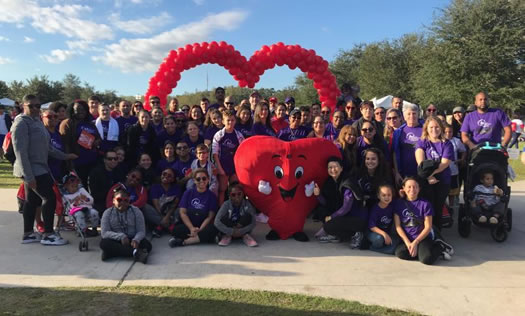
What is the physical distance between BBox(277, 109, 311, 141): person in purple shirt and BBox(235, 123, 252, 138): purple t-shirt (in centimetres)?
46

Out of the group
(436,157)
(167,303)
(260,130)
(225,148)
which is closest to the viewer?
(167,303)

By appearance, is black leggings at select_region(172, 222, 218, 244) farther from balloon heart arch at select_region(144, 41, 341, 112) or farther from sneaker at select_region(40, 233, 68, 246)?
balloon heart arch at select_region(144, 41, 341, 112)

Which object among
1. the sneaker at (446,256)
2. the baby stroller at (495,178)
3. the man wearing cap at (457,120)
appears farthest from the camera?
the man wearing cap at (457,120)

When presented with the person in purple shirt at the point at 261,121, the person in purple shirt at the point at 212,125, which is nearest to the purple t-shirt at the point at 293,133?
the person in purple shirt at the point at 261,121

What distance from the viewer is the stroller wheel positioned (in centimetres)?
512

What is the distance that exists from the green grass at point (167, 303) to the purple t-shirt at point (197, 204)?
62.2 inches

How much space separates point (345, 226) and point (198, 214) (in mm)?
1972

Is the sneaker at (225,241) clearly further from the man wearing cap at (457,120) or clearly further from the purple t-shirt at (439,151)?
the man wearing cap at (457,120)

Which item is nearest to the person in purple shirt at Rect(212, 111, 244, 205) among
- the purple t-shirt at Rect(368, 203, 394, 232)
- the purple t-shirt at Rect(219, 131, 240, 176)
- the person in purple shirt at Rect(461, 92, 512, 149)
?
the purple t-shirt at Rect(219, 131, 240, 176)

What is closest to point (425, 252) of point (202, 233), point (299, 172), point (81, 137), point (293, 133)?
point (299, 172)

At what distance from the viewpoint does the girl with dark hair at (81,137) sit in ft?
17.7

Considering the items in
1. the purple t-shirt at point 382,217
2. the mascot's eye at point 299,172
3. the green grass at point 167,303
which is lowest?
the green grass at point 167,303

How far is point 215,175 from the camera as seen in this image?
5523 mm

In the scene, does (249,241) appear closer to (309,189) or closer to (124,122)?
(309,189)
